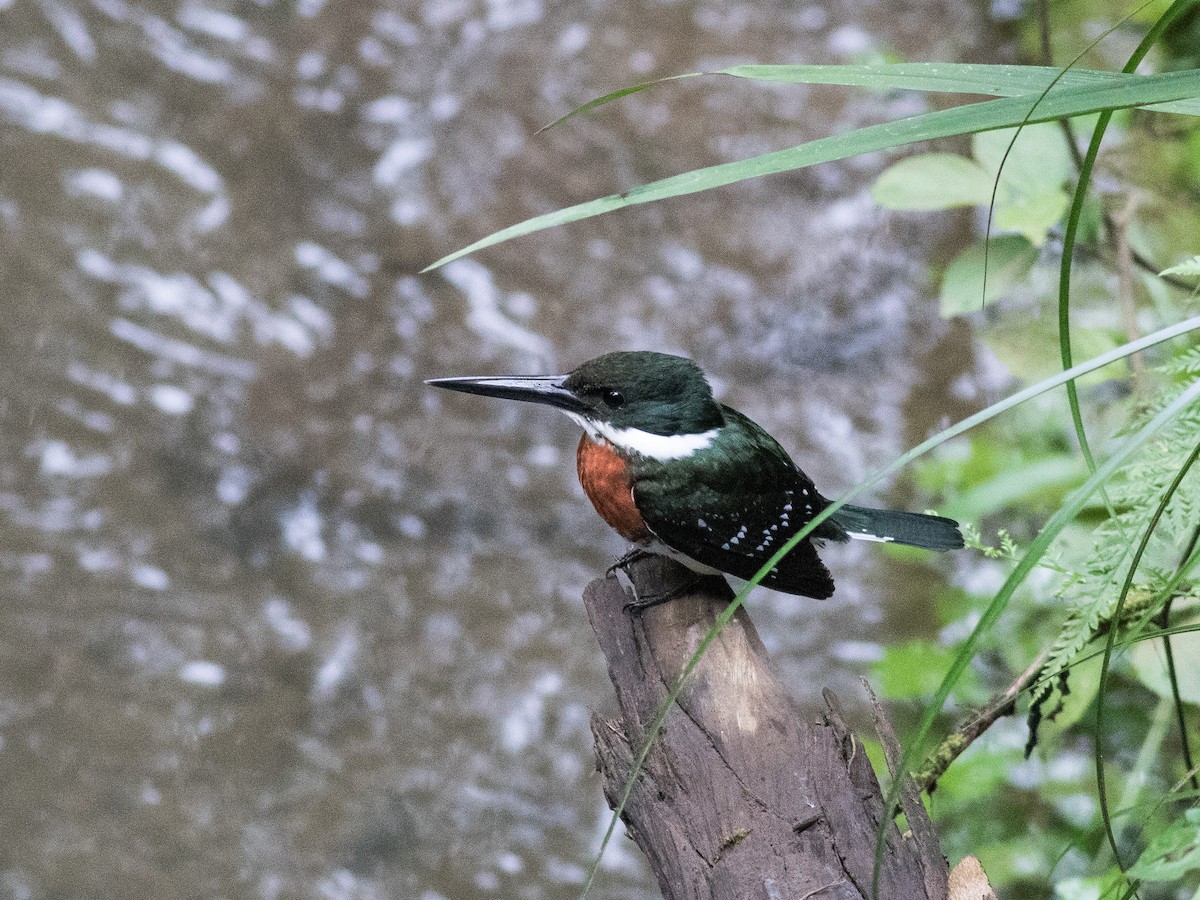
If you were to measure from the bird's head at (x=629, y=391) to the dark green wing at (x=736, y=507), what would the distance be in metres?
0.08

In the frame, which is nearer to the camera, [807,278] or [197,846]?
[197,846]

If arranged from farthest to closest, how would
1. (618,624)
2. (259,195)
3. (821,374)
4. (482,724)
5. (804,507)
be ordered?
(259,195)
(821,374)
(482,724)
(804,507)
(618,624)

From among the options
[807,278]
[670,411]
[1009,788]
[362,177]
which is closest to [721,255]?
[807,278]

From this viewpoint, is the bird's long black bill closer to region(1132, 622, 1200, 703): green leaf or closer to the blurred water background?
region(1132, 622, 1200, 703): green leaf

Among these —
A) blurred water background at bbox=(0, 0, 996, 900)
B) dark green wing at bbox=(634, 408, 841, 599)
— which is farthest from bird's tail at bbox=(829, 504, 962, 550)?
blurred water background at bbox=(0, 0, 996, 900)

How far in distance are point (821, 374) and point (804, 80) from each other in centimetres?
325

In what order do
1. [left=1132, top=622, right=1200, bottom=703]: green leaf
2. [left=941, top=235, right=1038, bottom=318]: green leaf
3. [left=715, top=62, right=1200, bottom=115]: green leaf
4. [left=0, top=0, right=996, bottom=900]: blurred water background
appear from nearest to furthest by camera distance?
[left=715, top=62, right=1200, bottom=115]: green leaf → [left=1132, top=622, right=1200, bottom=703]: green leaf → [left=941, top=235, right=1038, bottom=318]: green leaf → [left=0, top=0, right=996, bottom=900]: blurred water background

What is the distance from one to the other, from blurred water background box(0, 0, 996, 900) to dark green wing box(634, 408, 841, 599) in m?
1.31

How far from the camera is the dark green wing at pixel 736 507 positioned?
212 centimetres

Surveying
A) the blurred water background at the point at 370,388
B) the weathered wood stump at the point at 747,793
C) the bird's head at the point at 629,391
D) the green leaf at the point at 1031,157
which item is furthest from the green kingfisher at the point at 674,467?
the blurred water background at the point at 370,388

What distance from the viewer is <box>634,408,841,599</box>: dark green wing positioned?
2125 millimetres

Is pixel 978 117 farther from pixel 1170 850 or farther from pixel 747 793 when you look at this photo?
pixel 747 793

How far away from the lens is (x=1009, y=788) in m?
3.16

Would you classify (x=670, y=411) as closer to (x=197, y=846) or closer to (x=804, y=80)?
(x=804, y=80)
